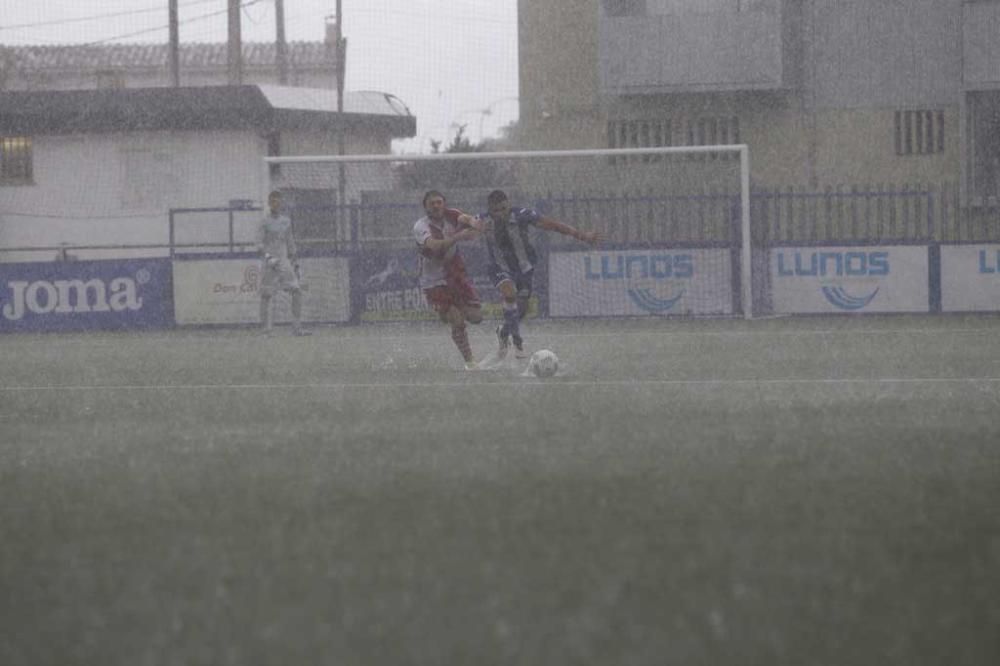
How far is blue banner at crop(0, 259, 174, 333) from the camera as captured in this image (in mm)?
26750

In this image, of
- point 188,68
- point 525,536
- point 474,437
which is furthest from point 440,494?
point 188,68

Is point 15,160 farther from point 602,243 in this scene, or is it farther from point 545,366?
point 545,366

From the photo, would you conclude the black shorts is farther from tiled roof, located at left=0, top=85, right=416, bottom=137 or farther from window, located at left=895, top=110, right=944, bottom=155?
tiled roof, located at left=0, top=85, right=416, bottom=137

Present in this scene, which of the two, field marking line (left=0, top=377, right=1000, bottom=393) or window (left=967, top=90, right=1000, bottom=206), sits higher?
window (left=967, top=90, right=1000, bottom=206)

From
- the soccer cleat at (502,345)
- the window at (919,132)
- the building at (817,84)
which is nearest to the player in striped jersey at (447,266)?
the soccer cleat at (502,345)

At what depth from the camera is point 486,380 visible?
14.6m

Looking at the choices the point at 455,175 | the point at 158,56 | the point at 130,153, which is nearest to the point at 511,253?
the point at 455,175

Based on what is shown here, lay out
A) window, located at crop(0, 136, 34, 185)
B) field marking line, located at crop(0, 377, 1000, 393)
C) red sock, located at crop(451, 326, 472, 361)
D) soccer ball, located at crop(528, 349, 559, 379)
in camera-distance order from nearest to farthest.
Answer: field marking line, located at crop(0, 377, 1000, 393)
soccer ball, located at crop(528, 349, 559, 379)
red sock, located at crop(451, 326, 472, 361)
window, located at crop(0, 136, 34, 185)

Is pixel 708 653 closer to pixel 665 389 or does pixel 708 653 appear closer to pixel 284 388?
pixel 665 389

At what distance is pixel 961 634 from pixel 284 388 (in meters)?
9.87

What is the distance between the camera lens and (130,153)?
40.9 metres

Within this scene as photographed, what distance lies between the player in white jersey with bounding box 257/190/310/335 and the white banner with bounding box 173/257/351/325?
255 cm

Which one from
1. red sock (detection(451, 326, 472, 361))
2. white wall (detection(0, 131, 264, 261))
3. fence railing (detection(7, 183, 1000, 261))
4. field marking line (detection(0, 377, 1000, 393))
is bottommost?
field marking line (detection(0, 377, 1000, 393))

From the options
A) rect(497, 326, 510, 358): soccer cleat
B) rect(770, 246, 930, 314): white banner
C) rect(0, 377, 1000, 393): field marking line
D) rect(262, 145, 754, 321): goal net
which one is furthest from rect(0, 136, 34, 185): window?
rect(0, 377, 1000, 393): field marking line
